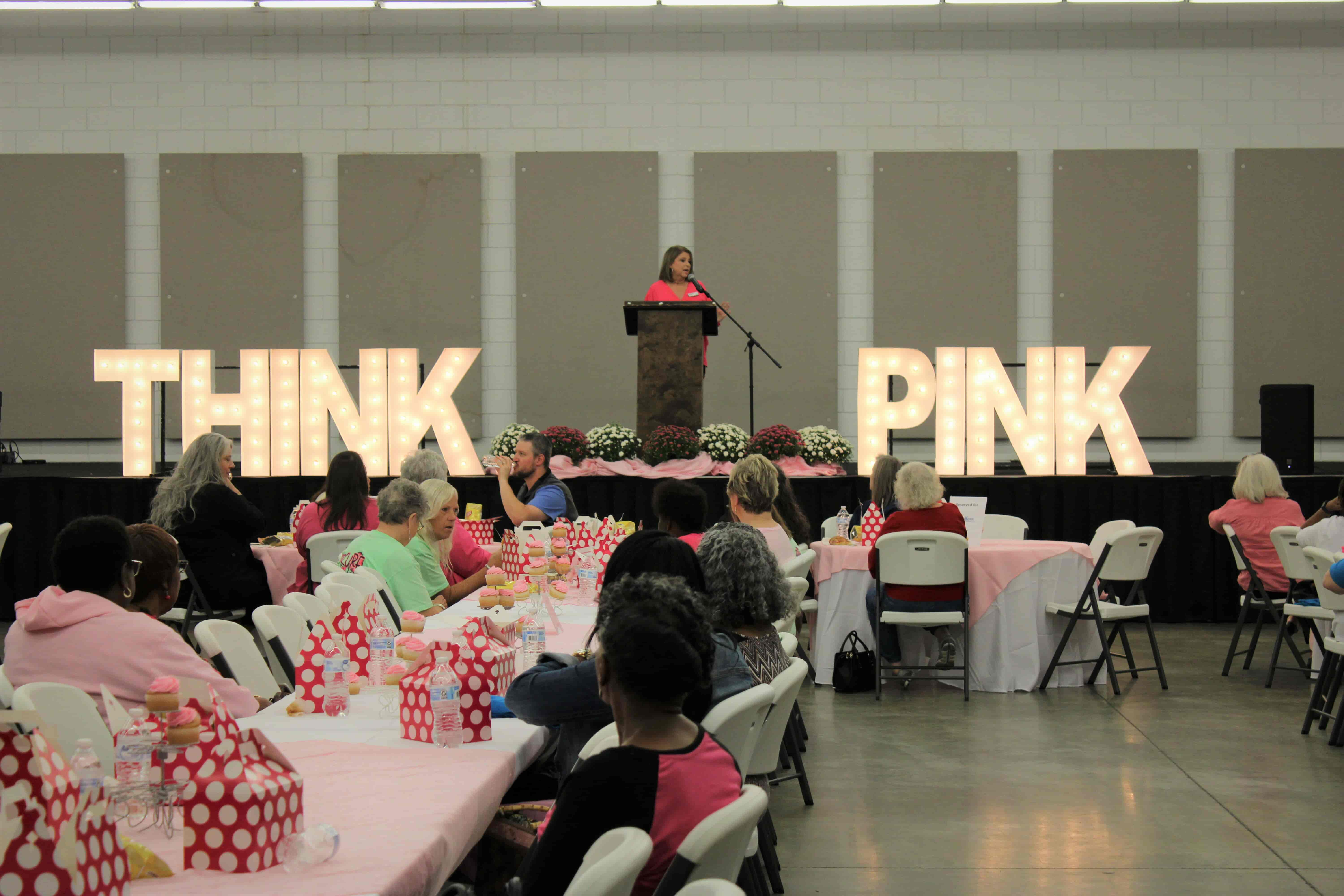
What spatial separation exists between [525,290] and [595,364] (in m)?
0.97

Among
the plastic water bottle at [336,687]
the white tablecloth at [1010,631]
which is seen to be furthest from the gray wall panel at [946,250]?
the plastic water bottle at [336,687]

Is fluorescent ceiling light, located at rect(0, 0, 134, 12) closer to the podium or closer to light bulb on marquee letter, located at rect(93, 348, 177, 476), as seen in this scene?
light bulb on marquee letter, located at rect(93, 348, 177, 476)

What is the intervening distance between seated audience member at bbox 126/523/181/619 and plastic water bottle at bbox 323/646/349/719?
0.55 meters

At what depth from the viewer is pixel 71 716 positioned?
2471 millimetres

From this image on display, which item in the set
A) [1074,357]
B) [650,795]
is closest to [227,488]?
[650,795]

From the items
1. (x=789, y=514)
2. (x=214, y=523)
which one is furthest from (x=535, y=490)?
(x=214, y=523)

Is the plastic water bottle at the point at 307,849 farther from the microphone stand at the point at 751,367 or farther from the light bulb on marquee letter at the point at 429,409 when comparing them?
the microphone stand at the point at 751,367

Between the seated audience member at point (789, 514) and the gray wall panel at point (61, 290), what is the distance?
25.1ft

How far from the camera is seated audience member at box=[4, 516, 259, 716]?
274 centimetres

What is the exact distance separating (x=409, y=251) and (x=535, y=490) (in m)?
5.46

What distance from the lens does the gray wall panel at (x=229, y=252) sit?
450 inches

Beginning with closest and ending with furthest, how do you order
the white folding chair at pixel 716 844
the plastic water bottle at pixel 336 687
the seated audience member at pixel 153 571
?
the white folding chair at pixel 716 844 < the plastic water bottle at pixel 336 687 < the seated audience member at pixel 153 571

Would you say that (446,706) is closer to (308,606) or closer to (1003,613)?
(308,606)

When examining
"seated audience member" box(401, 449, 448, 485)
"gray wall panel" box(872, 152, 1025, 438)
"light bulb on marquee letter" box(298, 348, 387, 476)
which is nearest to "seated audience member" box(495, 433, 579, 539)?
"seated audience member" box(401, 449, 448, 485)
